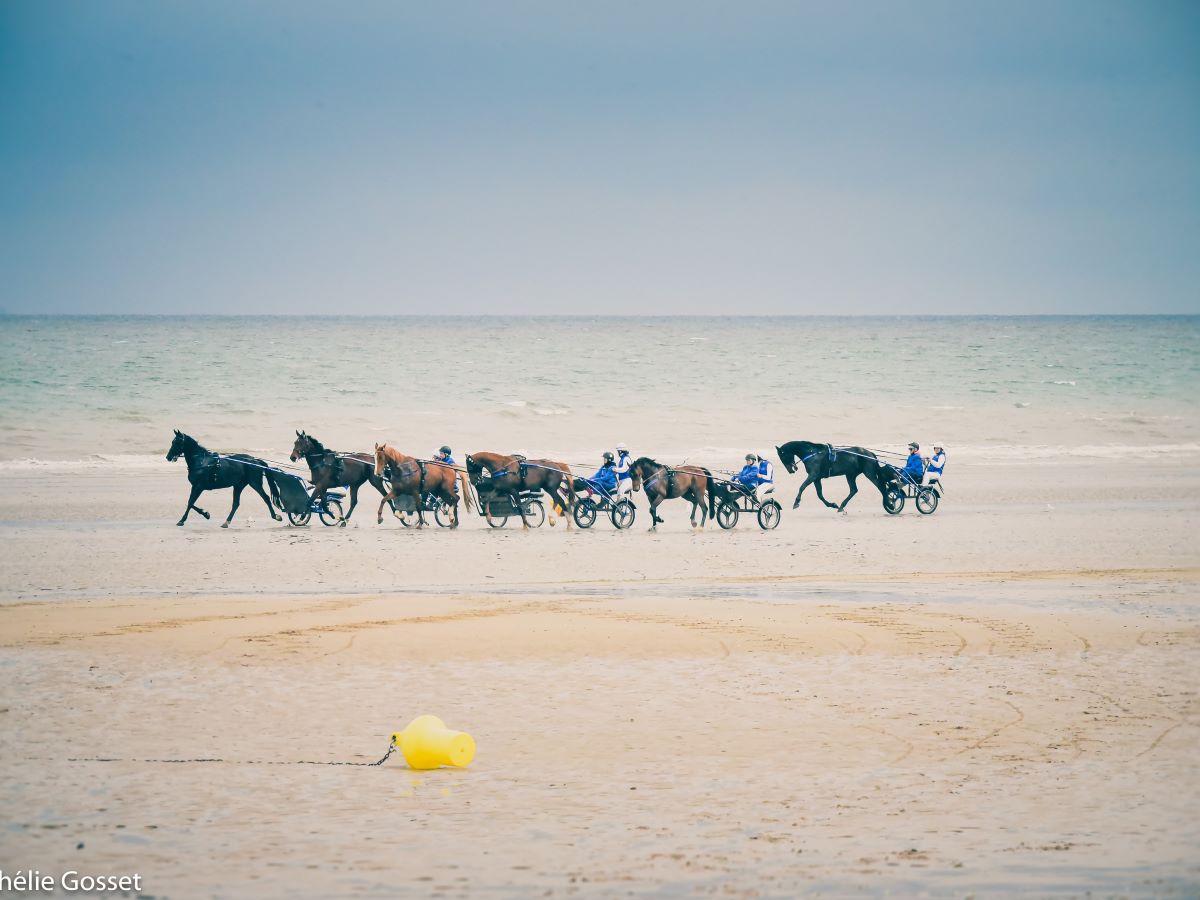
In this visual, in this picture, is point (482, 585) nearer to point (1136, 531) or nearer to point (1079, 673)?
point (1079, 673)

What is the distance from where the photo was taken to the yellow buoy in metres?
9.12

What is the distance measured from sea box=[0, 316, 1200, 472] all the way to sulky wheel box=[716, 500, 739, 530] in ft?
45.9

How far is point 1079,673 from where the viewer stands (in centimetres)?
1195

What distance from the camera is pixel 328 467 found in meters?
24.9

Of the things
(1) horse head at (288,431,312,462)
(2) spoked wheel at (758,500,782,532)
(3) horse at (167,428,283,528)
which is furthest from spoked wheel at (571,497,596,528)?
(3) horse at (167,428,283,528)

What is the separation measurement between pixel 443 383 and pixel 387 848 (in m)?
63.5

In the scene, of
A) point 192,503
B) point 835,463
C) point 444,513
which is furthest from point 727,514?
point 192,503

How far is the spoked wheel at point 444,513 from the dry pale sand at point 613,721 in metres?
4.74

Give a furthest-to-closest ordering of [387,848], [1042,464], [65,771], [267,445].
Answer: [267,445] → [1042,464] → [65,771] → [387,848]

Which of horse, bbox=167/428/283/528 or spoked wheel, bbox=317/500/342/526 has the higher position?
horse, bbox=167/428/283/528

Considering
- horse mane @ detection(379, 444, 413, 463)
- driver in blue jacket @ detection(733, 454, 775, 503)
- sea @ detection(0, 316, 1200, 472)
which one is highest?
horse mane @ detection(379, 444, 413, 463)

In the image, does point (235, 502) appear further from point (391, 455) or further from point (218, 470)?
point (391, 455)

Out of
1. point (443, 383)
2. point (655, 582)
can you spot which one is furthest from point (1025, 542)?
point (443, 383)

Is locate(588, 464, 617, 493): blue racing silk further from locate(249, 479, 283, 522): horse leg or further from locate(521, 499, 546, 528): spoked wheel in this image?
locate(249, 479, 283, 522): horse leg
